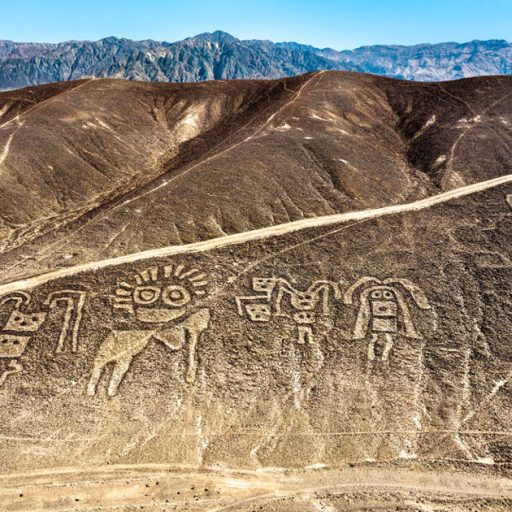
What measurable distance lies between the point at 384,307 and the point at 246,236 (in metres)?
14.3

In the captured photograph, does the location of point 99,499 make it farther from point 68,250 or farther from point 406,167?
point 406,167

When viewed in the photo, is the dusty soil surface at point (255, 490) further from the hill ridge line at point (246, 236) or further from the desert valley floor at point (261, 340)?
the hill ridge line at point (246, 236)

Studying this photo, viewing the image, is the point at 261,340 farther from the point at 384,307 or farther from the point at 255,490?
the point at 255,490

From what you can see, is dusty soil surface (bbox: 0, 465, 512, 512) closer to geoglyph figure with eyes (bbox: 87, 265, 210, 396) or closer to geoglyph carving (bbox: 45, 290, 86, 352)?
geoglyph figure with eyes (bbox: 87, 265, 210, 396)

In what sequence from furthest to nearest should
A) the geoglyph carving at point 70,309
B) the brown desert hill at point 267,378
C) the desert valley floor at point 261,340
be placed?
the geoglyph carving at point 70,309 → the desert valley floor at point 261,340 → the brown desert hill at point 267,378

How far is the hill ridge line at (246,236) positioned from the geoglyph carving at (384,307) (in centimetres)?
996

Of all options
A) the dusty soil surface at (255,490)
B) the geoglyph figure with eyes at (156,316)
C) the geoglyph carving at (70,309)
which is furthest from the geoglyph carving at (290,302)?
the geoglyph carving at (70,309)

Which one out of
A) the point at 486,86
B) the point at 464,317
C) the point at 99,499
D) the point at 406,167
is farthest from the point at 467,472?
the point at 486,86

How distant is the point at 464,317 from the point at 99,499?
2632 centimetres

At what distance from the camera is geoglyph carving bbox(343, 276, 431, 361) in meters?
31.9

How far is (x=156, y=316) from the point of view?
108 feet

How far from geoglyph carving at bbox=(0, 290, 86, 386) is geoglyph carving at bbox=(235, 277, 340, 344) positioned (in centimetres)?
1155

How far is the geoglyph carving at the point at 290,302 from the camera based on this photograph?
108 feet

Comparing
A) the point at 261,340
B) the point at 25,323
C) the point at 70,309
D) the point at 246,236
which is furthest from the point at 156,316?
the point at 246,236
